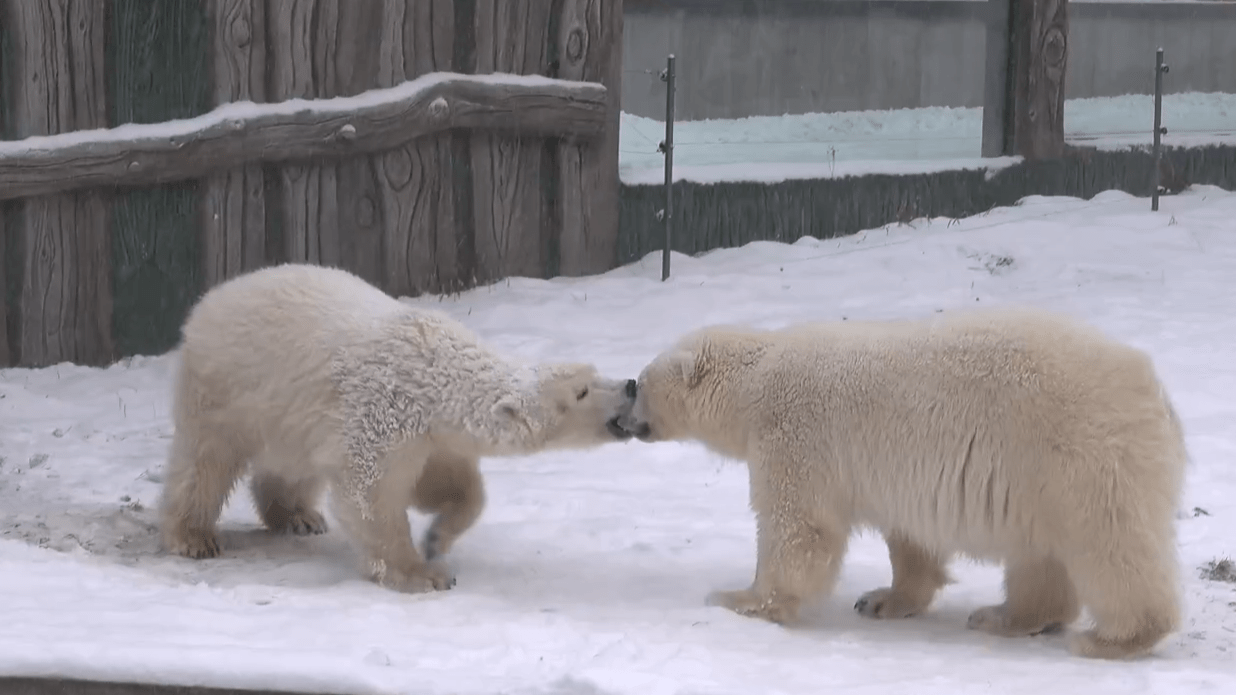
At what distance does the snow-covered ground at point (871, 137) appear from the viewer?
31.9 feet

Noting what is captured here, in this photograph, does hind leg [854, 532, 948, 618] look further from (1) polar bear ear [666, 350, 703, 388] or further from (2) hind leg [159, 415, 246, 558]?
(2) hind leg [159, 415, 246, 558]

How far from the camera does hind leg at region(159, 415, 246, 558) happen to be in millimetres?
5637

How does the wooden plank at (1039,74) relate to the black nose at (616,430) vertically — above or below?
above

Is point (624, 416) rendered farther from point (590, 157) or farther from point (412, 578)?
point (590, 157)

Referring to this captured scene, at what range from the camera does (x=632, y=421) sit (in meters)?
5.33

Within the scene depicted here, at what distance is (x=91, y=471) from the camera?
655 cm

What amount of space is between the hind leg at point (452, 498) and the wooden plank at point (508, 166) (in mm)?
3680

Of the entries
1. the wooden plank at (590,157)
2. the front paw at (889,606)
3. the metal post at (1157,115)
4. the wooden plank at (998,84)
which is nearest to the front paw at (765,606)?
the front paw at (889,606)

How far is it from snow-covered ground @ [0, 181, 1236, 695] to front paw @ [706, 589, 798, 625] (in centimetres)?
7

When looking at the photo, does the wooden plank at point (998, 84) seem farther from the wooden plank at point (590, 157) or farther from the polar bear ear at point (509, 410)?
the polar bear ear at point (509, 410)

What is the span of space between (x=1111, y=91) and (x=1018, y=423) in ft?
24.7

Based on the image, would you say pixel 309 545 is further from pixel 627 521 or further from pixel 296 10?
pixel 296 10

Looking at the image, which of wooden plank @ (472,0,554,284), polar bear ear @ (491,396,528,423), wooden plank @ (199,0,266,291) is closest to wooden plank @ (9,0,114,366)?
wooden plank @ (199,0,266,291)

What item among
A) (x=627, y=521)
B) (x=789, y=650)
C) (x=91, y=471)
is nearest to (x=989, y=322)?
(x=789, y=650)
